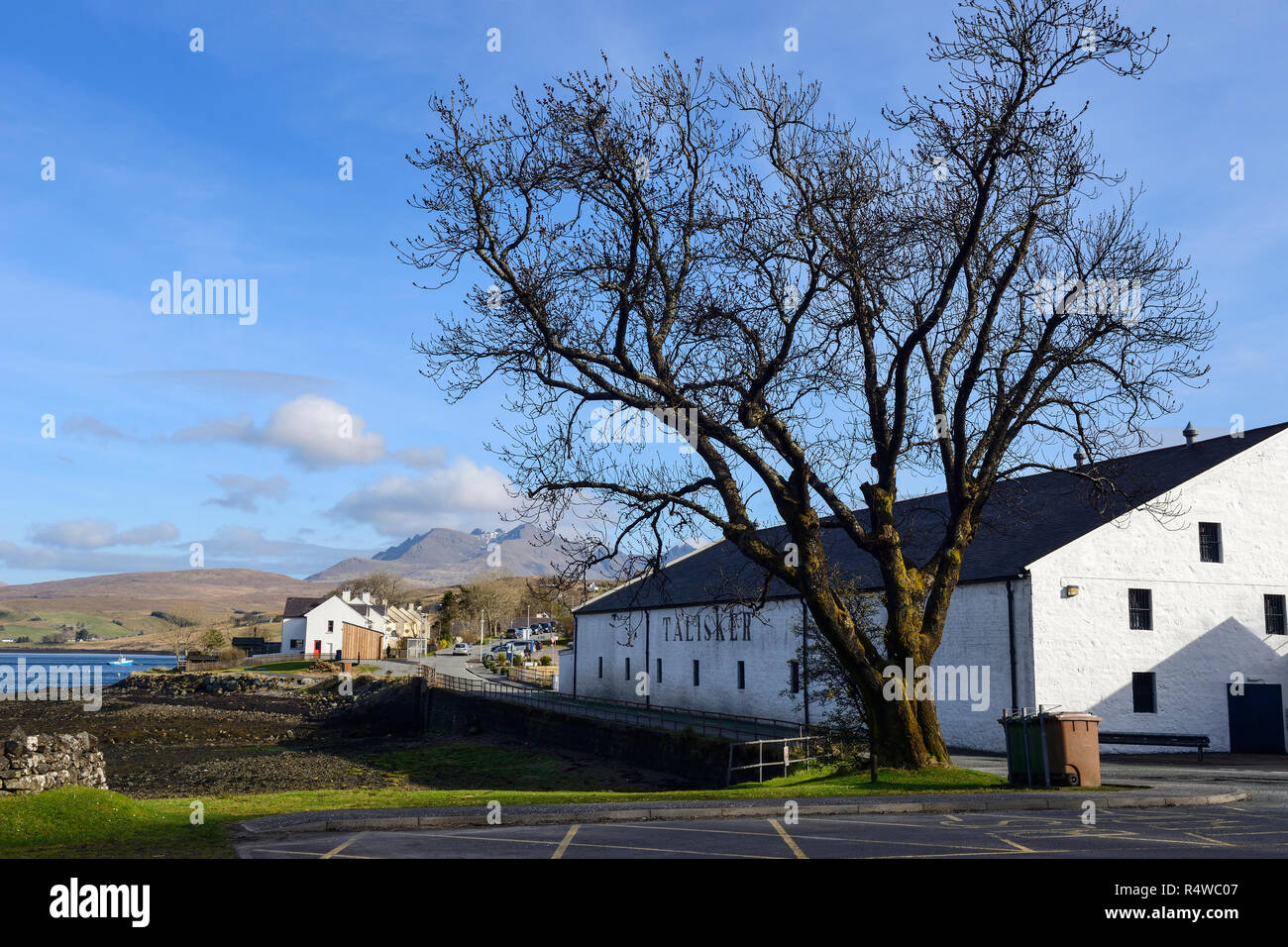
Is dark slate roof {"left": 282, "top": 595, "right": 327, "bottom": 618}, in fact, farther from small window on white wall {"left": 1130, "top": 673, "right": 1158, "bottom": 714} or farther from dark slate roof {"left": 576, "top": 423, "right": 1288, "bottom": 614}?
small window on white wall {"left": 1130, "top": 673, "right": 1158, "bottom": 714}

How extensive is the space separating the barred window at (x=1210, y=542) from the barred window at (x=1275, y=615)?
2.43 metres

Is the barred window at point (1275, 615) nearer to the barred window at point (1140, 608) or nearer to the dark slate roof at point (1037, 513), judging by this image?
the barred window at point (1140, 608)

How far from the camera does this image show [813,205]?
699 inches

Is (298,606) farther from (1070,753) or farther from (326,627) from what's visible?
(1070,753)

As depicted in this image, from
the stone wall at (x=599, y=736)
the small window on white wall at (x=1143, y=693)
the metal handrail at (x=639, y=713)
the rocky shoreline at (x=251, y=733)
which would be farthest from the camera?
the rocky shoreline at (x=251, y=733)

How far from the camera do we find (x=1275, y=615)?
30.7 m

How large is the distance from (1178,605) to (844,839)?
22766 mm

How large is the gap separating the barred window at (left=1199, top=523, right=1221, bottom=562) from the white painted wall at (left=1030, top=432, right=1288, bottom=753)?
20cm

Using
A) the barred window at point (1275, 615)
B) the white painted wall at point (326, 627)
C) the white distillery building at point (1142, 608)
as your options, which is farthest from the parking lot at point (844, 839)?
the white painted wall at point (326, 627)

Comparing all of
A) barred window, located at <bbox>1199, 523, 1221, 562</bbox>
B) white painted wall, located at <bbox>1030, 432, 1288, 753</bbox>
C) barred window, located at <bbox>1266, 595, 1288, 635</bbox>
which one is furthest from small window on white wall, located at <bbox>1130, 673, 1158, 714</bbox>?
barred window, located at <bbox>1266, 595, 1288, 635</bbox>

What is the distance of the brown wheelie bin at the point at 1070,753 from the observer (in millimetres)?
17609
